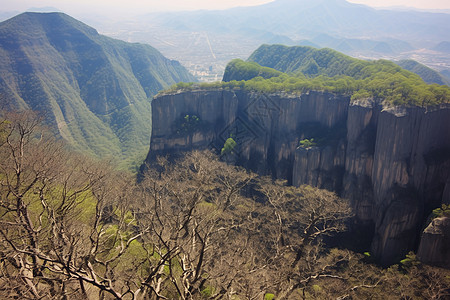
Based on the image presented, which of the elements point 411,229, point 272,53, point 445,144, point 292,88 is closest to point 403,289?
point 411,229

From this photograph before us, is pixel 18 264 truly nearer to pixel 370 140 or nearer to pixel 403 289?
pixel 403 289

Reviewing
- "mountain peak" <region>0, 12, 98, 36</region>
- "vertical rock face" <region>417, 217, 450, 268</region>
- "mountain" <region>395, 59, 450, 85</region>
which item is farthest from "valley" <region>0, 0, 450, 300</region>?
"mountain peak" <region>0, 12, 98, 36</region>

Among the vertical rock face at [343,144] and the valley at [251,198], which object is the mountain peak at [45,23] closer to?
the valley at [251,198]

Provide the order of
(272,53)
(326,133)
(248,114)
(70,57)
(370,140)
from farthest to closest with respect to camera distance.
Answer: (70,57)
(272,53)
(248,114)
(326,133)
(370,140)

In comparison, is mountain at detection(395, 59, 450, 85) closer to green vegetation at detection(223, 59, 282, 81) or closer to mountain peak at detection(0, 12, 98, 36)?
green vegetation at detection(223, 59, 282, 81)

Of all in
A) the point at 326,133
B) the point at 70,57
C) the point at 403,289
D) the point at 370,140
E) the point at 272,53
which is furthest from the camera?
the point at 70,57

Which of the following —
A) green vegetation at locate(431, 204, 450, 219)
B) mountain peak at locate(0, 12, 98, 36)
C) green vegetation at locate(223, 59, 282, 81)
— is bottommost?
green vegetation at locate(431, 204, 450, 219)

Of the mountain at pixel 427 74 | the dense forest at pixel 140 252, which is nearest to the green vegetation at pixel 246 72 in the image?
the dense forest at pixel 140 252
